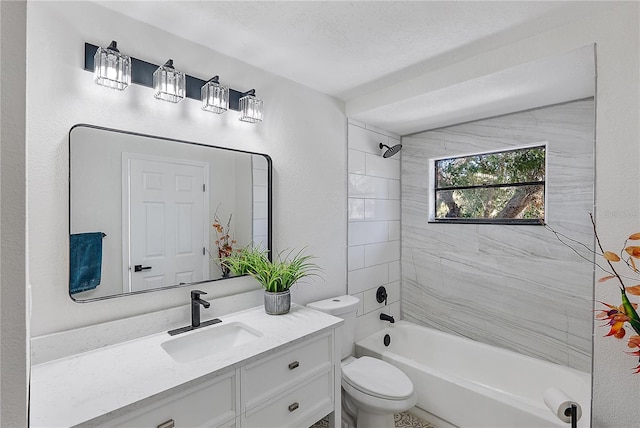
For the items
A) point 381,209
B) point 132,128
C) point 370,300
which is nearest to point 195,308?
point 132,128

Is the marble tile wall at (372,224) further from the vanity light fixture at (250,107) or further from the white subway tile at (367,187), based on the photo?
the vanity light fixture at (250,107)

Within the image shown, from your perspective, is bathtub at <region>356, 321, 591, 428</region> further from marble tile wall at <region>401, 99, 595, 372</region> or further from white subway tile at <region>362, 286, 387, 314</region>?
white subway tile at <region>362, 286, 387, 314</region>

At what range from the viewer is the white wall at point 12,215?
550mm

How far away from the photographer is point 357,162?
2.77 metres

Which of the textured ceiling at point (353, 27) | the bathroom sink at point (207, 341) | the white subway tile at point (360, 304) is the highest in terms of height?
the textured ceiling at point (353, 27)

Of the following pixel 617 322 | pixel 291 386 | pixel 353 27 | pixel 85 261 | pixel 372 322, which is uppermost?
pixel 353 27

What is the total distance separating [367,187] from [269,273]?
1.33 meters

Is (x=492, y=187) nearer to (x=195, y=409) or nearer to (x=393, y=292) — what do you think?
(x=393, y=292)

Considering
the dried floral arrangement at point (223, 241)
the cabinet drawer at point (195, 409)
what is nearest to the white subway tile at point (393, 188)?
the dried floral arrangement at point (223, 241)

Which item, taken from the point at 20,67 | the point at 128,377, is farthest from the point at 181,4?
the point at 128,377

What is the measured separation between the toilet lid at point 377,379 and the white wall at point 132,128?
57 cm

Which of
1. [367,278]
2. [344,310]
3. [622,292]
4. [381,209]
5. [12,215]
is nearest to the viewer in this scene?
[12,215]

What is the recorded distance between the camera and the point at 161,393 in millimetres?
1095

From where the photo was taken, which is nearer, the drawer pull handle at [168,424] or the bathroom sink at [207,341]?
the drawer pull handle at [168,424]
